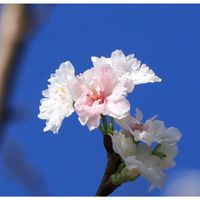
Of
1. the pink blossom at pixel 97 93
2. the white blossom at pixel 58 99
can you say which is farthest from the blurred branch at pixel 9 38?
the pink blossom at pixel 97 93

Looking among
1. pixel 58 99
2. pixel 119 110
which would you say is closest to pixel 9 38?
pixel 58 99

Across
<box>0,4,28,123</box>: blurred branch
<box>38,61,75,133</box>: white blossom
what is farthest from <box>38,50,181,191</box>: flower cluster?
<box>0,4,28,123</box>: blurred branch

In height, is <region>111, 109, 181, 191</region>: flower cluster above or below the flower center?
below

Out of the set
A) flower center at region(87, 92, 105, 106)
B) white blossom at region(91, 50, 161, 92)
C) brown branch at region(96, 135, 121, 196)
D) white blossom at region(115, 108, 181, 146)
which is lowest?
brown branch at region(96, 135, 121, 196)

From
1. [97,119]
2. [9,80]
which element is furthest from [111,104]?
[9,80]

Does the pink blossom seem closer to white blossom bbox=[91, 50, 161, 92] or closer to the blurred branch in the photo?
white blossom bbox=[91, 50, 161, 92]

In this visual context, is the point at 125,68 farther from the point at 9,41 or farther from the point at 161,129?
the point at 9,41

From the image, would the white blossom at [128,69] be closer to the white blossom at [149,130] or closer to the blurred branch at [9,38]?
the white blossom at [149,130]
